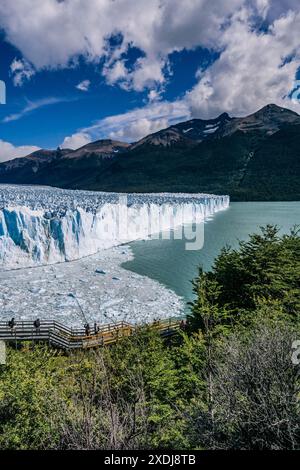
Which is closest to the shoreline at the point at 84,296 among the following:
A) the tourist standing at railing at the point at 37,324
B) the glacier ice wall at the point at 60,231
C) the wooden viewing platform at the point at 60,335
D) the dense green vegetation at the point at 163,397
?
the wooden viewing platform at the point at 60,335

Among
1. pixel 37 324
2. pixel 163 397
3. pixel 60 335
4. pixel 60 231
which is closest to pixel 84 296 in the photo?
pixel 60 335

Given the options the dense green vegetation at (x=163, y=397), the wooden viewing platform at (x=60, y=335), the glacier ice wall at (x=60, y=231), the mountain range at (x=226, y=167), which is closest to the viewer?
the dense green vegetation at (x=163, y=397)

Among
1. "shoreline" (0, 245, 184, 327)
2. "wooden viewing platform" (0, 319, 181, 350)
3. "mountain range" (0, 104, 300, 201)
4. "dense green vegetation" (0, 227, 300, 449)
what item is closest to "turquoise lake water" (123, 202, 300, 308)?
"shoreline" (0, 245, 184, 327)

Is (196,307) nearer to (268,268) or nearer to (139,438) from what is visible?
(268,268)

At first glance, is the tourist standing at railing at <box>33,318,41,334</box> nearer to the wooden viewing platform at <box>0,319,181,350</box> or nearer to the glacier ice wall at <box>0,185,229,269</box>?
the wooden viewing platform at <box>0,319,181,350</box>

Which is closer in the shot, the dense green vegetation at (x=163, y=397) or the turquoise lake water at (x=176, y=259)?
the dense green vegetation at (x=163, y=397)

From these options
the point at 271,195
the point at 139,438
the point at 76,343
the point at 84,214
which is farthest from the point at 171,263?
the point at 271,195

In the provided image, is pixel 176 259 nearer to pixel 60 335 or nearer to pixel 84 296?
pixel 84 296

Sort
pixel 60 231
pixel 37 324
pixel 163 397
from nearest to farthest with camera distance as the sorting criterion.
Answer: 1. pixel 163 397
2. pixel 37 324
3. pixel 60 231

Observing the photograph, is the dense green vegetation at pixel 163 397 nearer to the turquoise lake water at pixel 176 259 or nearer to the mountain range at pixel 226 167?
the turquoise lake water at pixel 176 259

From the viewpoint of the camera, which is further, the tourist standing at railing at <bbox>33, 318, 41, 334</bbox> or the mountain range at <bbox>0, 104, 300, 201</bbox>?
the mountain range at <bbox>0, 104, 300, 201</bbox>
